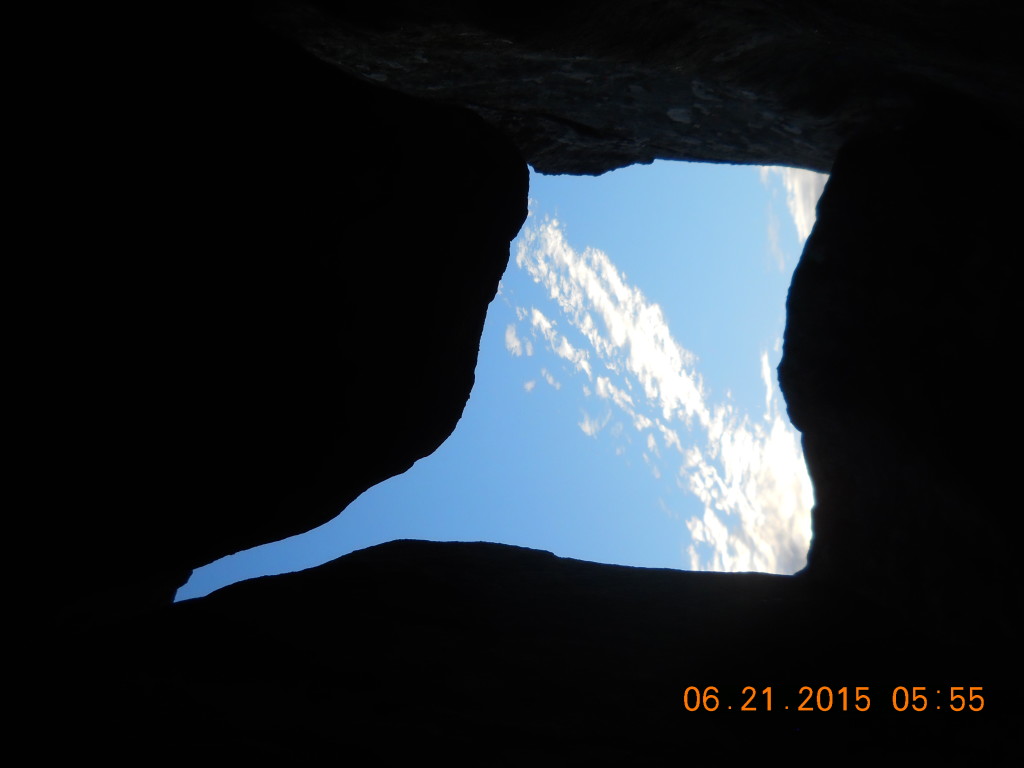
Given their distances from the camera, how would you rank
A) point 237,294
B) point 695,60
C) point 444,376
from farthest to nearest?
point 444,376 → point 695,60 → point 237,294

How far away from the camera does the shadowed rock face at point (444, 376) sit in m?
4.07

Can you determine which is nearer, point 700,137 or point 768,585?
point 768,585

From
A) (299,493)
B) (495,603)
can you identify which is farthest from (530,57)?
(495,603)

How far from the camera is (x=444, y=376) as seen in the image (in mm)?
6977

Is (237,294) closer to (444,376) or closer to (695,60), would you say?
(444,376)

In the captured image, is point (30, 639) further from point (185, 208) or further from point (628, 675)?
point (628, 675)

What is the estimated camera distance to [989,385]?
489cm

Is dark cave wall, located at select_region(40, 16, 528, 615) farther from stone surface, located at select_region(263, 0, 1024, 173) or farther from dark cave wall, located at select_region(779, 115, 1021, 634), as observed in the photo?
dark cave wall, located at select_region(779, 115, 1021, 634)

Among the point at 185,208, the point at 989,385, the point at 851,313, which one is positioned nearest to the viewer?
the point at 185,208

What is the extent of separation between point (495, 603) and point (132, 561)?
299 centimetres
